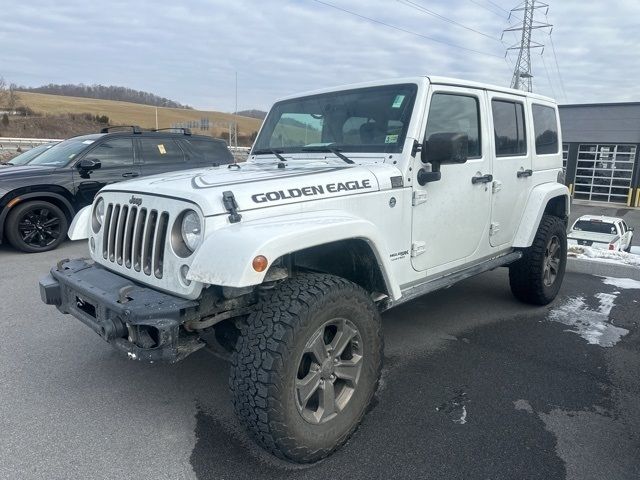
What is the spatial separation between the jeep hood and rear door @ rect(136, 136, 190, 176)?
199 inches

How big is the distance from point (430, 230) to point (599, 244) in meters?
15.2

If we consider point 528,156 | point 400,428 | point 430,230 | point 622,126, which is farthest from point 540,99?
point 622,126

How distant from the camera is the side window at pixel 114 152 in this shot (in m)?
7.70

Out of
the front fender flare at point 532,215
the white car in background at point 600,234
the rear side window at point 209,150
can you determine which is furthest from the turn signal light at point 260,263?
the white car in background at point 600,234

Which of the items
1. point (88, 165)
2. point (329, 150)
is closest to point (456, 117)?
point (329, 150)

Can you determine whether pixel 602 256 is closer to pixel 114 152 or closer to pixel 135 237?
pixel 135 237

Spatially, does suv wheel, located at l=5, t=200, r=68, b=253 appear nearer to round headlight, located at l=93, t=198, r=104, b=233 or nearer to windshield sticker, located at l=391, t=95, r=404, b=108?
round headlight, located at l=93, t=198, r=104, b=233

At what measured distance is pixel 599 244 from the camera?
16.3 metres

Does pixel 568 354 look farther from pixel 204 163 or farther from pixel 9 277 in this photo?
pixel 204 163

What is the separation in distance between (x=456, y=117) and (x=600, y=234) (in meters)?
15.7

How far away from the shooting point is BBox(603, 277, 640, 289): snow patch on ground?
5918mm

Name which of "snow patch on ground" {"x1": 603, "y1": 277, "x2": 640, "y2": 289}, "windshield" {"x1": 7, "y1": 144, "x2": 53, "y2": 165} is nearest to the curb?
"snow patch on ground" {"x1": 603, "y1": 277, "x2": 640, "y2": 289}

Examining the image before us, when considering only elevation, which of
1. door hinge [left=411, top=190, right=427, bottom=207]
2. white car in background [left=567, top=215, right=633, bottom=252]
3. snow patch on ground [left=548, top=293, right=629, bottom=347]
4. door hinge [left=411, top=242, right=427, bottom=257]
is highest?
door hinge [left=411, top=190, right=427, bottom=207]

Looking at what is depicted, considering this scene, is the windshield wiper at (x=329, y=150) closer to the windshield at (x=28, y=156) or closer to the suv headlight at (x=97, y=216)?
the suv headlight at (x=97, y=216)
